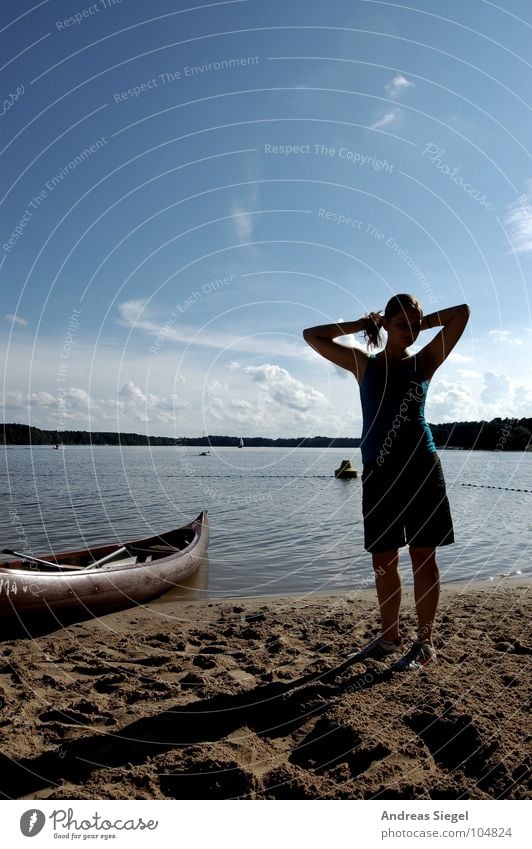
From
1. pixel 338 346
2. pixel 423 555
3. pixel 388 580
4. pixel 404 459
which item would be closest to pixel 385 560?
pixel 388 580

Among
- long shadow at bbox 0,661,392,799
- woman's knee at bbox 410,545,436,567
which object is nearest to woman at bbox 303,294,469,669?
woman's knee at bbox 410,545,436,567

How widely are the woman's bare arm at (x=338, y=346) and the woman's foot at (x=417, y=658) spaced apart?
8.17 ft

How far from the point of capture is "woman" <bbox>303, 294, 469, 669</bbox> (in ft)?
15.0

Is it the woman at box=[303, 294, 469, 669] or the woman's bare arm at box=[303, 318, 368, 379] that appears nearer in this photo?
the woman at box=[303, 294, 469, 669]

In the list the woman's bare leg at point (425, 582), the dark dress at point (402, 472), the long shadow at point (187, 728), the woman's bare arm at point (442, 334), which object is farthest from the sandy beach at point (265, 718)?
the woman's bare arm at point (442, 334)

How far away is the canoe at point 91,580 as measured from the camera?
7047 millimetres

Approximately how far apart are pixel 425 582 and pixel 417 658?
728 mm

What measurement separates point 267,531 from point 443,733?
14.1 metres

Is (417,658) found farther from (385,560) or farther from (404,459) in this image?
(404,459)

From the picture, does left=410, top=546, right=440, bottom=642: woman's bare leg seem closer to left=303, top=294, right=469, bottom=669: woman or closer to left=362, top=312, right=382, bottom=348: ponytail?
left=303, top=294, right=469, bottom=669: woman

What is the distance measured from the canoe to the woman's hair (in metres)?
5.24

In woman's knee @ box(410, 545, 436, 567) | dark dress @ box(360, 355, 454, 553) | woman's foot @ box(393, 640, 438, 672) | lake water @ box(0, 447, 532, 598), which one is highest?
dark dress @ box(360, 355, 454, 553)

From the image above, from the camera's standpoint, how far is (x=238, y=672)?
518cm
